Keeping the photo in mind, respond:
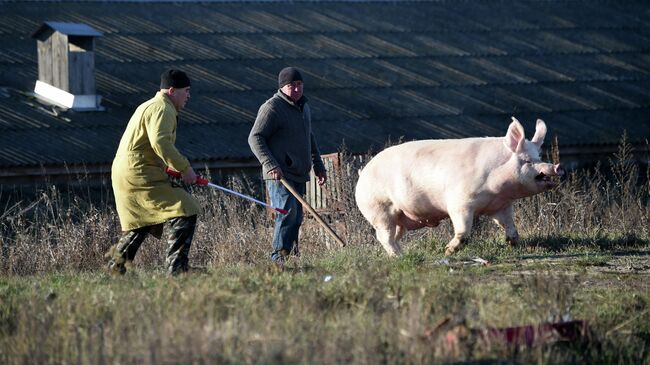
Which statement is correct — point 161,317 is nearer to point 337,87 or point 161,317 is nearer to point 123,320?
point 123,320

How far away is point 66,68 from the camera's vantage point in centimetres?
2005

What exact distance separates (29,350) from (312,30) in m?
17.9

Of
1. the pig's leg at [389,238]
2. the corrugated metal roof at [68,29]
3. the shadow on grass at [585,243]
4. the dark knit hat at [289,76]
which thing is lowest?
the corrugated metal roof at [68,29]

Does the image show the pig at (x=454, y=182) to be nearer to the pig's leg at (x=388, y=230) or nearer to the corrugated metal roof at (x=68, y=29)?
the pig's leg at (x=388, y=230)

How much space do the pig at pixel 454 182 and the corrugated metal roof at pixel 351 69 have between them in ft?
28.2

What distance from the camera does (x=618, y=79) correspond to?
2462cm

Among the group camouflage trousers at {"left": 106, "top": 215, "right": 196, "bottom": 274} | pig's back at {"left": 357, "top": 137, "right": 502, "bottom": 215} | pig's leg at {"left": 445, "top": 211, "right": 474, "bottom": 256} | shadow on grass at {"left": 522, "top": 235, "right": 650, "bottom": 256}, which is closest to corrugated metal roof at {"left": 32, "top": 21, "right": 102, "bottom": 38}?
pig's back at {"left": 357, "top": 137, "right": 502, "bottom": 215}

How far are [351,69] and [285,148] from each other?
39.9ft

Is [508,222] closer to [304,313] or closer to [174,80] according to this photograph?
[174,80]

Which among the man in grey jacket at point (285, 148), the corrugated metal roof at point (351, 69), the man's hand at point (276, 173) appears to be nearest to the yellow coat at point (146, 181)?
the man's hand at point (276, 173)

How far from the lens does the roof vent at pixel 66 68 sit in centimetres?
2005

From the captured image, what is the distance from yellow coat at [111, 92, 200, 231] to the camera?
9383mm

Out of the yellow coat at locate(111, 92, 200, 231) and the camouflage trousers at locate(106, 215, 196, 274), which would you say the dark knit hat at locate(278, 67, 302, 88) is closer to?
the yellow coat at locate(111, 92, 200, 231)

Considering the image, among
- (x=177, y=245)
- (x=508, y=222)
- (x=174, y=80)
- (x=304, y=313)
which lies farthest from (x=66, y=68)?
(x=304, y=313)
